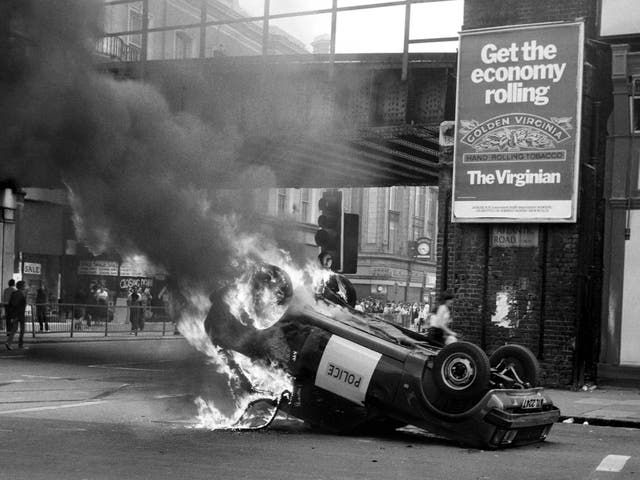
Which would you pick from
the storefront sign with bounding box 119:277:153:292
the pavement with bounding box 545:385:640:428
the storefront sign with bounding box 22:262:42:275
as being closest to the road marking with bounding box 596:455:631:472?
the pavement with bounding box 545:385:640:428

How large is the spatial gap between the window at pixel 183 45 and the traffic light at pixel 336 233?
8571mm

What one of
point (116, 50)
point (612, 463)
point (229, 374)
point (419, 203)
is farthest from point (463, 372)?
point (419, 203)

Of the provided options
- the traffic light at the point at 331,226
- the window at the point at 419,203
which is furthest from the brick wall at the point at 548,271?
the window at the point at 419,203

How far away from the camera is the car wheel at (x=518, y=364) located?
10.5 meters

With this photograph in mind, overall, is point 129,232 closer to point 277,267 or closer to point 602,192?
point 277,267

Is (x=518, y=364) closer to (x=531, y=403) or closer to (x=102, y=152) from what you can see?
(x=531, y=403)

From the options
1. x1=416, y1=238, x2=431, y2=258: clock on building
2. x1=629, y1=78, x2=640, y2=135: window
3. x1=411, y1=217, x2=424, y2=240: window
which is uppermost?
x1=629, y1=78, x2=640, y2=135: window

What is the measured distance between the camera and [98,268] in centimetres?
3928

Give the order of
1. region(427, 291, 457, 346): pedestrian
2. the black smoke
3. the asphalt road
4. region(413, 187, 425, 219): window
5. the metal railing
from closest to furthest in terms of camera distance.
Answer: the asphalt road < the black smoke < region(427, 291, 457, 346): pedestrian < the metal railing < region(413, 187, 425, 219): window

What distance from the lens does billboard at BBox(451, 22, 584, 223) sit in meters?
17.1

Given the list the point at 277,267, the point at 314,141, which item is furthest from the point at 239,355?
the point at 314,141

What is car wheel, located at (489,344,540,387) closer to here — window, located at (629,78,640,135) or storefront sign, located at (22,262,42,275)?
window, located at (629,78,640,135)

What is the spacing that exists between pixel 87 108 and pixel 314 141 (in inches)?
356

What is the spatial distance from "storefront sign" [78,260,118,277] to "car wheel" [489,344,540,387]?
98.3 ft
